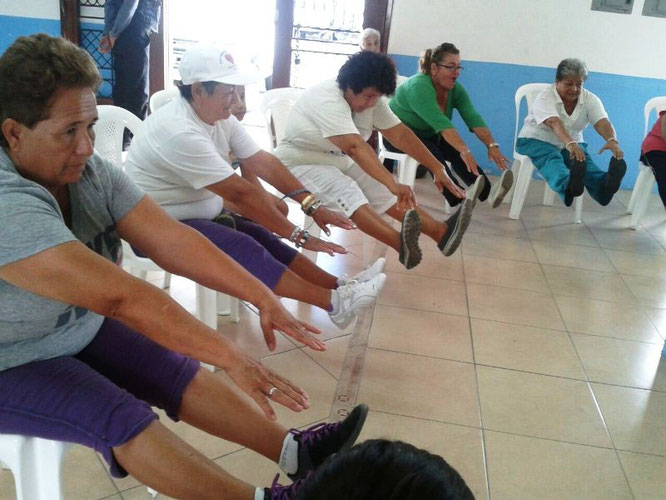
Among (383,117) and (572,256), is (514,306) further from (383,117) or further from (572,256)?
(383,117)

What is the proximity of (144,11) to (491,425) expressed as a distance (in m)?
3.51

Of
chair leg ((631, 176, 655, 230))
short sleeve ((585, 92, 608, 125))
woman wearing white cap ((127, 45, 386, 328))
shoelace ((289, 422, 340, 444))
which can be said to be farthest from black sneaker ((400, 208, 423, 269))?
chair leg ((631, 176, 655, 230))

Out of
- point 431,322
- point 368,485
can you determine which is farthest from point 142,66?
point 368,485

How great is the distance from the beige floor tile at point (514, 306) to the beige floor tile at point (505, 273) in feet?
0.25

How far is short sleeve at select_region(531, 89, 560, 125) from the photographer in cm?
394

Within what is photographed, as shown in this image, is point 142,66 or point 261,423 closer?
point 261,423

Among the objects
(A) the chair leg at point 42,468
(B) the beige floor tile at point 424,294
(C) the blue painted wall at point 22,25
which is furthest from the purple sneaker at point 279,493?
(C) the blue painted wall at point 22,25

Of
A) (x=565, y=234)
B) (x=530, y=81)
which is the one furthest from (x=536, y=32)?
(x=565, y=234)

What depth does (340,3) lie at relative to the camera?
16.3 ft

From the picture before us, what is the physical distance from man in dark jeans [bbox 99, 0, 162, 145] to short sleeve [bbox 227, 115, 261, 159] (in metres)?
2.02

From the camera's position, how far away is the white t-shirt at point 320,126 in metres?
2.60

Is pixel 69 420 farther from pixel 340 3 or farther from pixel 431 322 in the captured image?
pixel 340 3

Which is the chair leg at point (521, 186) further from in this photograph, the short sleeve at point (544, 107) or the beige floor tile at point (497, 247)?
the beige floor tile at point (497, 247)

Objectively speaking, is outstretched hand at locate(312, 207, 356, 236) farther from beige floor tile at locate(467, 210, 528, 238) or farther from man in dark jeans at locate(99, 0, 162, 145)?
man in dark jeans at locate(99, 0, 162, 145)
